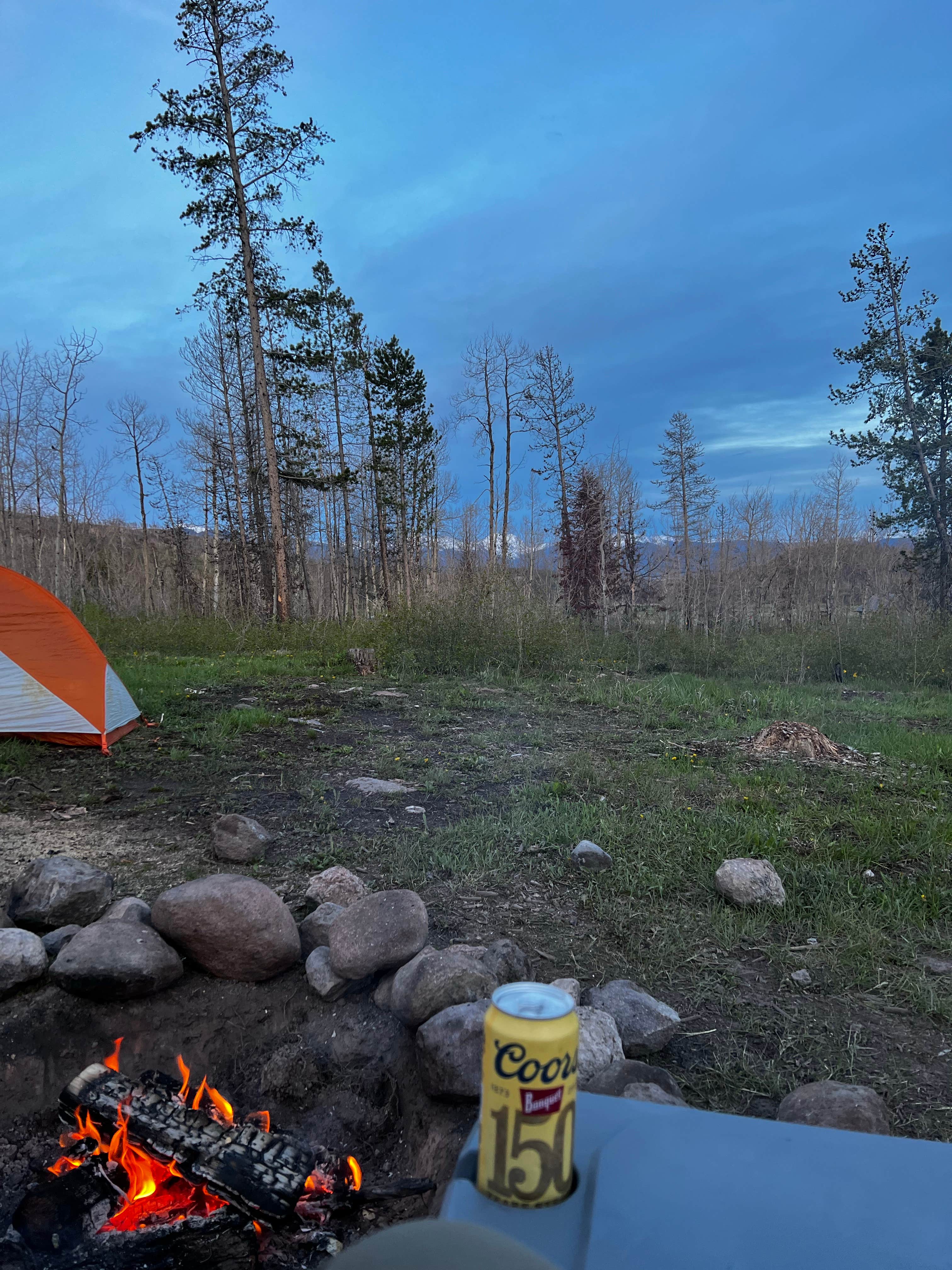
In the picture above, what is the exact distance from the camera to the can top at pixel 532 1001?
86 centimetres

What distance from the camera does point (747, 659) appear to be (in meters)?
11.2

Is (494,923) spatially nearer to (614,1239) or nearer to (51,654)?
(614,1239)

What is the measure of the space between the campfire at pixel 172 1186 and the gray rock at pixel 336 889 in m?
0.92

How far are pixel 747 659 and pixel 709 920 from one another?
9176 millimetres

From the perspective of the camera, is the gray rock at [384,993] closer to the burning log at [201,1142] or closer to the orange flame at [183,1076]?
the burning log at [201,1142]

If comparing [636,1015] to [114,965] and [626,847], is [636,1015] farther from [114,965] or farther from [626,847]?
[114,965]

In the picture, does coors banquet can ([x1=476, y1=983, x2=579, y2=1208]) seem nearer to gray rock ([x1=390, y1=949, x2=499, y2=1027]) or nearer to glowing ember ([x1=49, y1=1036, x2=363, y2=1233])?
glowing ember ([x1=49, y1=1036, x2=363, y2=1233])

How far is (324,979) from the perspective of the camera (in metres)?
2.14

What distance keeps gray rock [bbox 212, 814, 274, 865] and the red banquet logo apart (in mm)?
2555

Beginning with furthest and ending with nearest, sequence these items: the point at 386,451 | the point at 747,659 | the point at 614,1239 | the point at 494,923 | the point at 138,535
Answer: the point at 138,535, the point at 386,451, the point at 747,659, the point at 494,923, the point at 614,1239

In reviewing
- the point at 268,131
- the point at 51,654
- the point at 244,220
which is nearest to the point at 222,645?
the point at 51,654

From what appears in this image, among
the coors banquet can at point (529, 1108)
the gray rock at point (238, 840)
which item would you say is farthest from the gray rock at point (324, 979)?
the coors banquet can at point (529, 1108)

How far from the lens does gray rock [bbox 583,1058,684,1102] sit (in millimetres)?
1653

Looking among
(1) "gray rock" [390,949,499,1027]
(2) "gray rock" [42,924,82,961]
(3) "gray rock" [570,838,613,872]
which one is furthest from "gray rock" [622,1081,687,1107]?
(2) "gray rock" [42,924,82,961]
